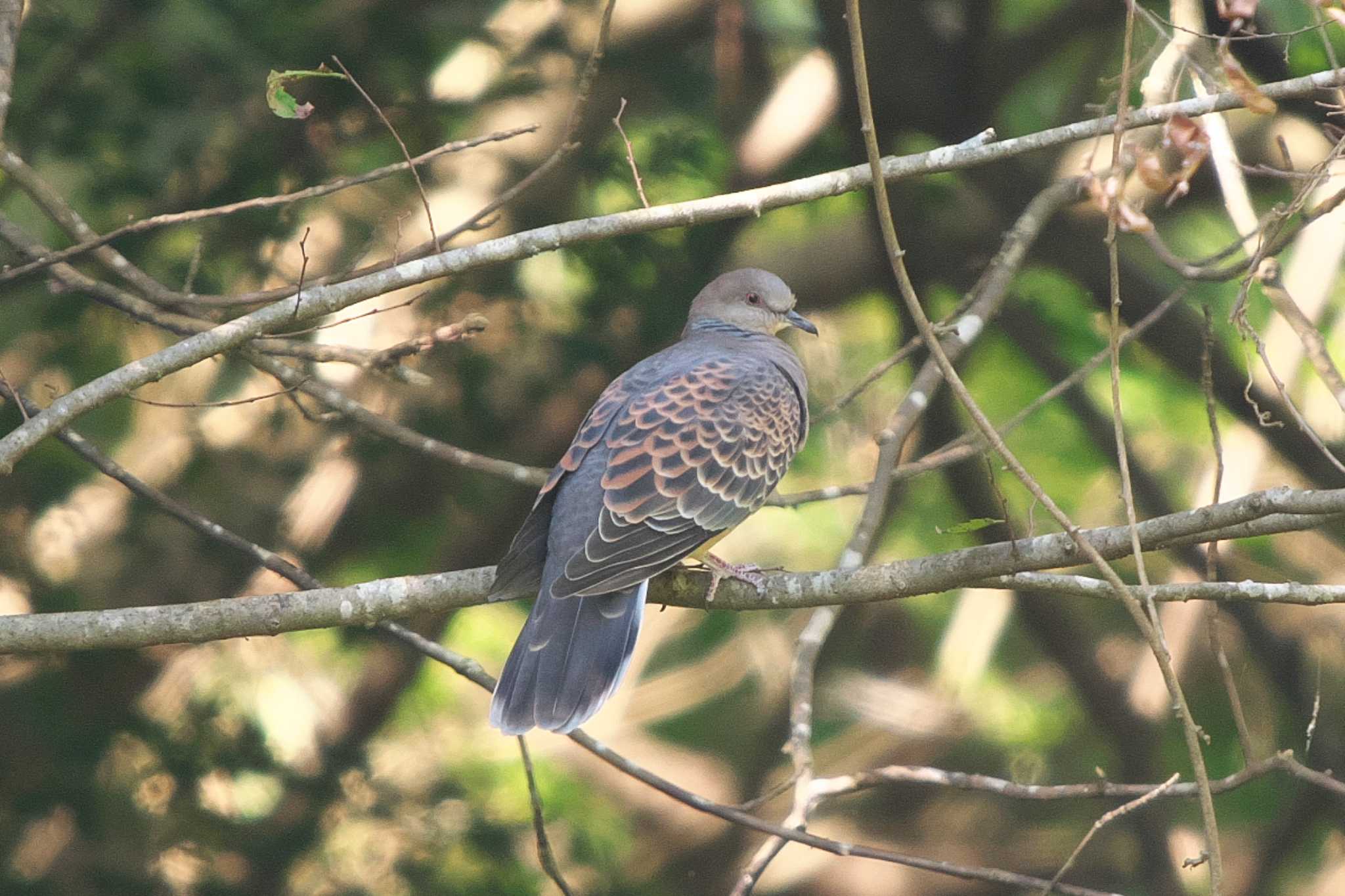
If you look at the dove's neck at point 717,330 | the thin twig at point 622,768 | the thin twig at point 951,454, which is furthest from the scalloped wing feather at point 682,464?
the dove's neck at point 717,330

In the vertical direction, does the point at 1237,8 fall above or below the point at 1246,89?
above

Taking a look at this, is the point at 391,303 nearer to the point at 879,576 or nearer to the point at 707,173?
the point at 707,173

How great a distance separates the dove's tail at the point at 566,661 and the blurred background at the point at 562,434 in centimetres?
156

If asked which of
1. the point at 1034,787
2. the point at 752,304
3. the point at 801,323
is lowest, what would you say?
the point at 1034,787

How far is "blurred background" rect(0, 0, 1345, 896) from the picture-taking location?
4840 mm

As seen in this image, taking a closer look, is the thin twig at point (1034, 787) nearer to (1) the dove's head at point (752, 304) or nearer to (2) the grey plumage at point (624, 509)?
(2) the grey plumage at point (624, 509)

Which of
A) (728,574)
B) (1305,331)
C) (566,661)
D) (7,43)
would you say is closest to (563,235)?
(728,574)

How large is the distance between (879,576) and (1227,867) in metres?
4.87

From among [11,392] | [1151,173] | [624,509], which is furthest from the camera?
[624,509]

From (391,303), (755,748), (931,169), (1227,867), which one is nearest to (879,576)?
(931,169)

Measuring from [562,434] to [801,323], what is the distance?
3.99ft

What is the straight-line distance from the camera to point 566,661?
3436 mm

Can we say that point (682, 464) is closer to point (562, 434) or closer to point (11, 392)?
point (11, 392)

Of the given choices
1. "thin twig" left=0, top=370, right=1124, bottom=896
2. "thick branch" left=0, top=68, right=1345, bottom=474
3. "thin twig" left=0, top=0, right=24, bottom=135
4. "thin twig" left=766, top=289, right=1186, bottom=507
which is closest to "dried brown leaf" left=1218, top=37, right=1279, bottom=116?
"thick branch" left=0, top=68, right=1345, bottom=474
